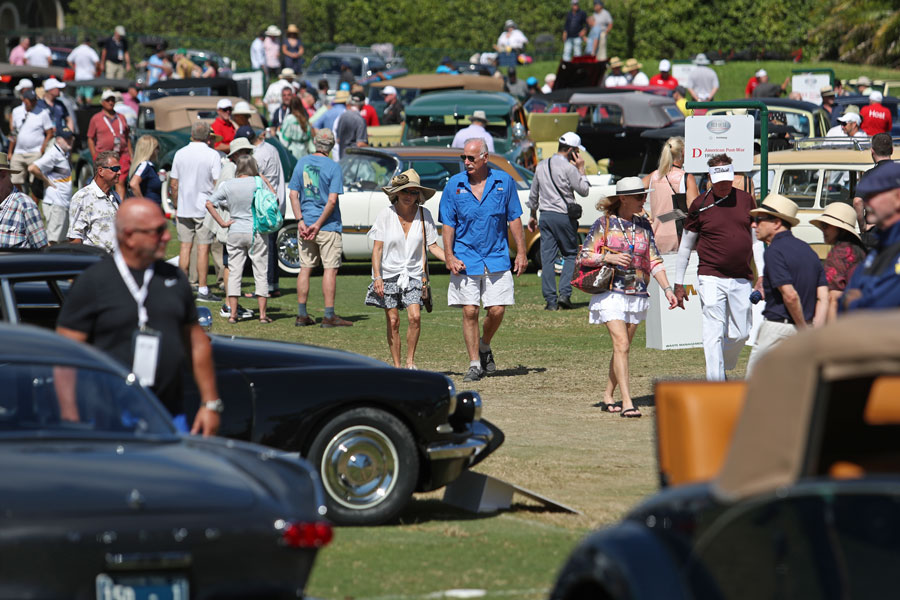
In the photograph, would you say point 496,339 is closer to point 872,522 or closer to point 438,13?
point 872,522

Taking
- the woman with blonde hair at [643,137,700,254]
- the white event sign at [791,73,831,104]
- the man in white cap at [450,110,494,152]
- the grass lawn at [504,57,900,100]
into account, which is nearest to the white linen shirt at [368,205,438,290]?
the woman with blonde hair at [643,137,700,254]

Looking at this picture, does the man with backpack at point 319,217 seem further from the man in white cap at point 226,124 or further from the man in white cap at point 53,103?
the man in white cap at point 53,103

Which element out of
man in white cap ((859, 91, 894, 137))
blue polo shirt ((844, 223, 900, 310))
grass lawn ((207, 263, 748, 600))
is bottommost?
grass lawn ((207, 263, 748, 600))

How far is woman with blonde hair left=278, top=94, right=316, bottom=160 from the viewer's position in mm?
23734

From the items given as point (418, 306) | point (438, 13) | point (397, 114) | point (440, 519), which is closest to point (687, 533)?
point (440, 519)

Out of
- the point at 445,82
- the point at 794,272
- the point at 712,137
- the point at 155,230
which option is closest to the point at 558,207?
the point at 712,137

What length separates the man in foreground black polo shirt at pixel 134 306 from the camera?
6066 millimetres

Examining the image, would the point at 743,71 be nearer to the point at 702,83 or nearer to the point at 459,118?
the point at 702,83

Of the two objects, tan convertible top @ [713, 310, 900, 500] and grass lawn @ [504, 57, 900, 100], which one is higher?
grass lawn @ [504, 57, 900, 100]

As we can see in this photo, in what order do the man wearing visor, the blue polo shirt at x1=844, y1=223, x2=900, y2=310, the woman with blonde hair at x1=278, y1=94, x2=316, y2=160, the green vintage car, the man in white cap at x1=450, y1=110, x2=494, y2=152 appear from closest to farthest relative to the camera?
the blue polo shirt at x1=844, y1=223, x2=900, y2=310 → the man wearing visor → the man in white cap at x1=450, y1=110, x2=494, y2=152 → the woman with blonde hair at x1=278, y1=94, x2=316, y2=160 → the green vintage car

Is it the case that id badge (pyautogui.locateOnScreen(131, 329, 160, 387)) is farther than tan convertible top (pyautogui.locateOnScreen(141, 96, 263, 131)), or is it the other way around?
tan convertible top (pyautogui.locateOnScreen(141, 96, 263, 131))

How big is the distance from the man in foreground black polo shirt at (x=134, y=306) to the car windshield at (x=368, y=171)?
42.3 feet

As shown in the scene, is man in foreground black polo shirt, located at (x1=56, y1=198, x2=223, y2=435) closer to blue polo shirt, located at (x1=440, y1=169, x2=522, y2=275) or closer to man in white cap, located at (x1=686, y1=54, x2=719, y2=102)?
blue polo shirt, located at (x1=440, y1=169, x2=522, y2=275)

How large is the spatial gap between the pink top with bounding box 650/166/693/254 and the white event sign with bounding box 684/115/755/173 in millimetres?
342
